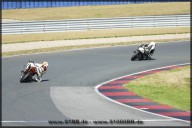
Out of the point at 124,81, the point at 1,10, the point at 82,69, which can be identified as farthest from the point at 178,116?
the point at 1,10

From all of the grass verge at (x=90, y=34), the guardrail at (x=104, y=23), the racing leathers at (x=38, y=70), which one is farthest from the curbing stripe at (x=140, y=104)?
the guardrail at (x=104, y=23)

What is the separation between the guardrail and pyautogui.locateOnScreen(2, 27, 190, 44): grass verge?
3.20ft

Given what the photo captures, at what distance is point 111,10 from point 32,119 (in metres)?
42.3

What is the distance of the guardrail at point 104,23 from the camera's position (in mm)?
42544

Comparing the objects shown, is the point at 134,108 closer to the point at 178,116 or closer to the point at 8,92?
the point at 178,116

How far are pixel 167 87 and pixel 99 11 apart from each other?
36.4 metres

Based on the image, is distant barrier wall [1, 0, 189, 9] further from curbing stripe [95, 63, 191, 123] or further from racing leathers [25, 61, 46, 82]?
curbing stripe [95, 63, 191, 123]

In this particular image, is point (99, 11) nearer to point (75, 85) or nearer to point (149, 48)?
point (149, 48)

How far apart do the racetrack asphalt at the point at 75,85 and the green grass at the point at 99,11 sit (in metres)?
18.9

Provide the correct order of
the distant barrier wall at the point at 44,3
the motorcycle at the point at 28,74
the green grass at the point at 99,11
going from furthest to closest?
1. the distant barrier wall at the point at 44,3
2. the green grass at the point at 99,11
3. the motorcycle at the point at 28,74

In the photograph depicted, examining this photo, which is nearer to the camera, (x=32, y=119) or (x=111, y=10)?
(x=32, y=119)

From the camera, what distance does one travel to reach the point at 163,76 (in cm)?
2062

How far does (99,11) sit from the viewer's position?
53844 mm

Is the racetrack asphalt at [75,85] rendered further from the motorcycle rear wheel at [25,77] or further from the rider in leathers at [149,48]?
the rider in leathers at [149,48]
